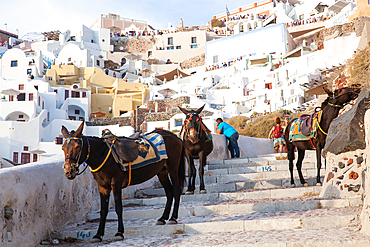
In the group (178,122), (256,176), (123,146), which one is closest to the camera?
(123,146)

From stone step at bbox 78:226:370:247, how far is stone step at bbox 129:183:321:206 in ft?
7.53

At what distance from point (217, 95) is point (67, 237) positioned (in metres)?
40.6

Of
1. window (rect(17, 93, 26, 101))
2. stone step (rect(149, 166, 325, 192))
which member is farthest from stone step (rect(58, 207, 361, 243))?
window (rect(17, 93, 26, 101))

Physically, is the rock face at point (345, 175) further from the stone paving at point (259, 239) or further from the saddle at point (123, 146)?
the saddle at point (123, 146)

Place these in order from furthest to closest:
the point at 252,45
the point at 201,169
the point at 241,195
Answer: the point at 252,45
the point at 201,169
the point at 241,195

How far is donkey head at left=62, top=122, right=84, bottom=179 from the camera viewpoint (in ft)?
16.0

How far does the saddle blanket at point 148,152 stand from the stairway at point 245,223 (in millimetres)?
981

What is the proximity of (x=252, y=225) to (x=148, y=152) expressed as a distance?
1.93 meters

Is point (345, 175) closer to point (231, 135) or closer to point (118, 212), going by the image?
point (118, 212)

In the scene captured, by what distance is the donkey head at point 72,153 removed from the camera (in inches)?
192

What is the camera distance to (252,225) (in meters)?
5.23

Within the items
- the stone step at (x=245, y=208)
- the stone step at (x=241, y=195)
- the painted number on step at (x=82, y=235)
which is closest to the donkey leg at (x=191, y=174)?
the stone step at (x=241, y=195)

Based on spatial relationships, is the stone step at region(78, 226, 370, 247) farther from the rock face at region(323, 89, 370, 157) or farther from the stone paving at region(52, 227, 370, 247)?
the rock face at region(323, 89, 370, 157)

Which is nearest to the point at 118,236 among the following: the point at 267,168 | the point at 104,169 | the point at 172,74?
the point at 104,169
